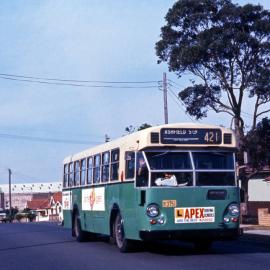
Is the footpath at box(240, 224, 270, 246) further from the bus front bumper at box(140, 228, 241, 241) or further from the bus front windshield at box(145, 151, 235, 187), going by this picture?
the bus front windshield at box(145, 151, 235, 187)

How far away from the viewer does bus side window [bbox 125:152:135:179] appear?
15070 mm

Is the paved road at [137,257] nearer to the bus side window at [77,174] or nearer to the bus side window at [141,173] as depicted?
the bus side window at [141,173]

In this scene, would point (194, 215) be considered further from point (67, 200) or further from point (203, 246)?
point (67, 200)

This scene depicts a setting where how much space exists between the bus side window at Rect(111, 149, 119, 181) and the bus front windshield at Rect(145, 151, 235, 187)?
6.84 feet

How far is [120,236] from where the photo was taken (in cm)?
1617

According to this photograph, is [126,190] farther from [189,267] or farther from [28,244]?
[28,244]

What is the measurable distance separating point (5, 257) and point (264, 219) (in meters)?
13.6

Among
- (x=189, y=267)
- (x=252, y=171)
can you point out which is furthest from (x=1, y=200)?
(x=189, y=267)

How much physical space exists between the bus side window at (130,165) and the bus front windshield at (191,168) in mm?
656

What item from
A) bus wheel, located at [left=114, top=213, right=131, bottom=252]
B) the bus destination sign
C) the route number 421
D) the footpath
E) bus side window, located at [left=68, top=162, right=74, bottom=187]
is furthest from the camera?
bus side window, located at [left=68, top=162, right=74, bottom=187]

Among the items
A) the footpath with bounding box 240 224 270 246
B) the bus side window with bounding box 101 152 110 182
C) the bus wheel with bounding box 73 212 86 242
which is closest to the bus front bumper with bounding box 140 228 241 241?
the bus side window with bounding box 101 152 110 182

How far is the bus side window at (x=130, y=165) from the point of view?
49.4 feet

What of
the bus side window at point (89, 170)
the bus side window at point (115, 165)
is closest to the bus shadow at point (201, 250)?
the bus side window at point (115, 165)

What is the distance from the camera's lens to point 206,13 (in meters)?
30.1
